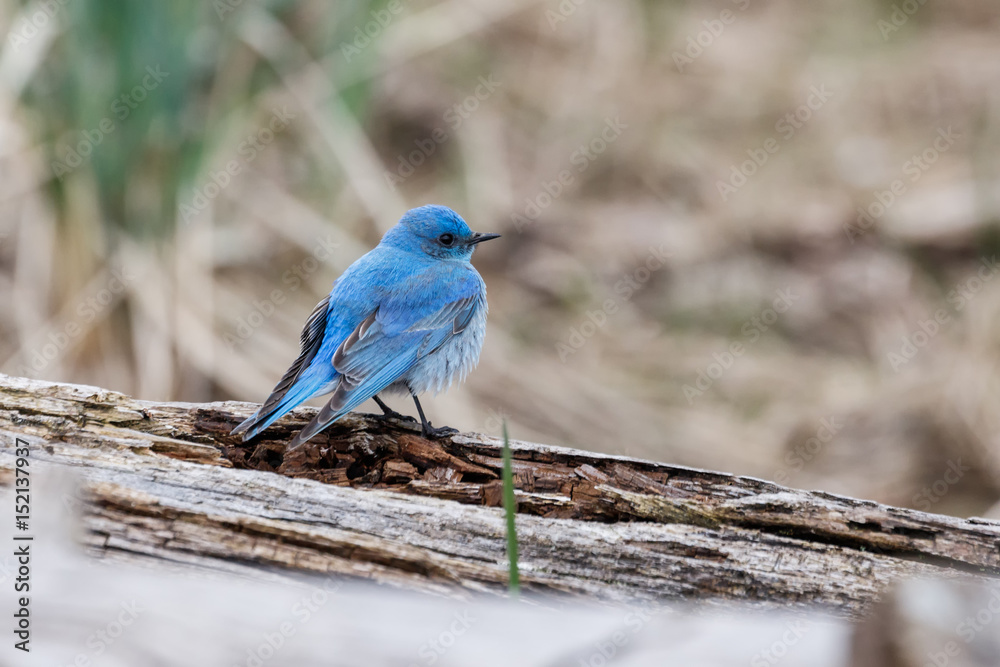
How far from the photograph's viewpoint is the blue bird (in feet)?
10.6

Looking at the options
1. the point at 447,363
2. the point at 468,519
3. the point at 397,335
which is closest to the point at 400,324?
the point at 397,335

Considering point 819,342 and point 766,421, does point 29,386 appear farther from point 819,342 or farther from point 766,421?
point 819,342

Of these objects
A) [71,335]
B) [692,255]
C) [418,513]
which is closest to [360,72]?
[71,335]

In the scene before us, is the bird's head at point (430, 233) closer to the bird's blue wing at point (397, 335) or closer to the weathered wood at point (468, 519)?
the bird's blue wing at point (397, 335)

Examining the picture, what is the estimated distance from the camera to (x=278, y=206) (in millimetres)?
5898

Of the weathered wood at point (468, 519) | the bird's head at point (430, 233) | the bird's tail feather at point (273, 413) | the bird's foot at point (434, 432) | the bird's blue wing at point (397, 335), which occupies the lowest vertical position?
→ the weathered wood at point (468, 519)

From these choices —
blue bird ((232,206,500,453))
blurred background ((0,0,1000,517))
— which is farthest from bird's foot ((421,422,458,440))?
blurred background ((0,0,1000,517))

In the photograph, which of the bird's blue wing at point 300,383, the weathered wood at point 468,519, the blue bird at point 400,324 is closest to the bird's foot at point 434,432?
the blue bird at point 400,324

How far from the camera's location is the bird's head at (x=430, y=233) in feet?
13.2

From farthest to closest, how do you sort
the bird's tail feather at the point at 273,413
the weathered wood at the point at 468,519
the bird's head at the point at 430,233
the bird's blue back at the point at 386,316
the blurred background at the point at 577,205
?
the blurred background at the point at 577,205
the bird's head at the point at 430,233
the bird's blue back at the point at 386,316
the bird's tail feather at the point at 273,413
the weathered wood at the point at 468,519

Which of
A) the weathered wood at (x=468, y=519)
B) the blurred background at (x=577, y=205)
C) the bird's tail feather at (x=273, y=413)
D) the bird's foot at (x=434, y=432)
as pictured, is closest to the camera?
the weathered wood at (x=468, y=519)

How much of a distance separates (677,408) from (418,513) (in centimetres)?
336

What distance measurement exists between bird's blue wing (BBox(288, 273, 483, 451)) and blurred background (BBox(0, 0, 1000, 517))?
1.33 metres

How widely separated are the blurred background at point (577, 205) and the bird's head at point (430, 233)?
4.02 feet
